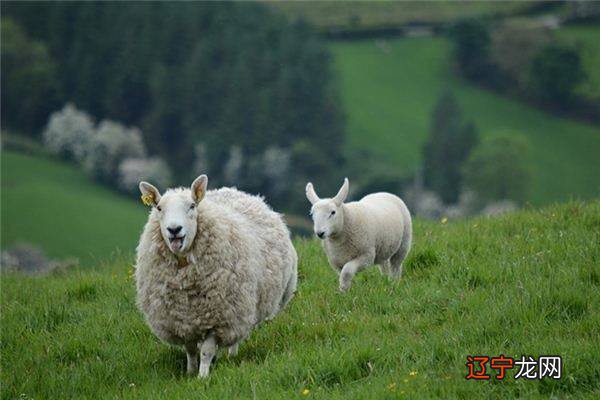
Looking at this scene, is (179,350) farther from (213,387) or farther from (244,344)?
(213,387)

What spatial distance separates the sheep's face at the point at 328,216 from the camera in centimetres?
905

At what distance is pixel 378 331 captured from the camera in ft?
24.9

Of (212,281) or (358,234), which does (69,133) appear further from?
(212,281)

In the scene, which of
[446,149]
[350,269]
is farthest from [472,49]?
[350,269]

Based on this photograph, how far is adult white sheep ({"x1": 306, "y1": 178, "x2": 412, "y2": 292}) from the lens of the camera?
30.2 ft

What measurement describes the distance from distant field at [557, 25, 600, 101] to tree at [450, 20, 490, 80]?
8171 mm

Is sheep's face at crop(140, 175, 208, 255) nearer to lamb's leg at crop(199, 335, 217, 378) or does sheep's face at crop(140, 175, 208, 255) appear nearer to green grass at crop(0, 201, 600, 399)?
lamb's leg at crop(199, 335, 217, 378)

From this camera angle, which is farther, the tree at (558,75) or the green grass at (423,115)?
the tree at (558,75)

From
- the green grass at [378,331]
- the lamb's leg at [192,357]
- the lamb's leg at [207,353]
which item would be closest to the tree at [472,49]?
the green grass at [378,331]

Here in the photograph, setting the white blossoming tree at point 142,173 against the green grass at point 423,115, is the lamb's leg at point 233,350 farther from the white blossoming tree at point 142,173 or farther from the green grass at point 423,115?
the white blossoming tree at point 142,173

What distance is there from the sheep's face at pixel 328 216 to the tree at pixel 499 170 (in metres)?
74.7

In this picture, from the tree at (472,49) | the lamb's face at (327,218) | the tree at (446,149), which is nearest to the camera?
the lamb's face at (327,218)

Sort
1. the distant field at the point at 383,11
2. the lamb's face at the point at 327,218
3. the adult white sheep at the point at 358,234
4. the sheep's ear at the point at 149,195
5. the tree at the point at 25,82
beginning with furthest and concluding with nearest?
the distant field at the point at 383,11, the tree at the point at 25,82, the adult white sheep at the point at 358,234, the lamb's face at the point at 327,218, the sheep's ear at the point at 149,195

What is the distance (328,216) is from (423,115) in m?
86.8
